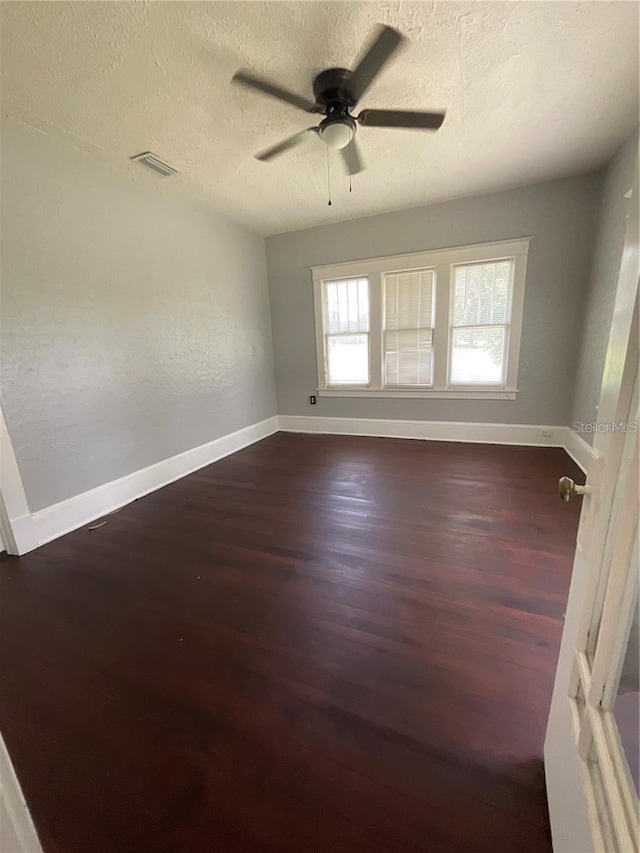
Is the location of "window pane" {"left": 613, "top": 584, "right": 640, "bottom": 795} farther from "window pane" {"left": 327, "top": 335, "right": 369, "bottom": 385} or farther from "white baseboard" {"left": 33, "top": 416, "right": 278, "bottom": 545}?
"window pane" {"left": 327, "top": 335, "right": 369, "bottom": 385}

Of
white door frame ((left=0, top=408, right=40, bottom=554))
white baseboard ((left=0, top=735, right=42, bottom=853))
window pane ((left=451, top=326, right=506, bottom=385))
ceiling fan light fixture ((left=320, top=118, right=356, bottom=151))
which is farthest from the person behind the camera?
window pane ((left=451, top=326, right=506, bottom=385))

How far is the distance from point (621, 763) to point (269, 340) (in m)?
4.95

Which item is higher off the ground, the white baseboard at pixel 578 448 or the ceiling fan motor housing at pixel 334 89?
the ceiling fan motor housing at pixel 334 89

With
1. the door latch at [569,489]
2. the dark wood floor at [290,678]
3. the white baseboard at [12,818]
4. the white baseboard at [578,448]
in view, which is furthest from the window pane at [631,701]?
the white baseboard at [578,448]

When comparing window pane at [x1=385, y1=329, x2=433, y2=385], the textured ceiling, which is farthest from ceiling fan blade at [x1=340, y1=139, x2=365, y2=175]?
window pane at [x1=385, y1=329, x2=433, y2=385]

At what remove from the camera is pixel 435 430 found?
4477mm

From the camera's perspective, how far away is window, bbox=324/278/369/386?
4566 mm

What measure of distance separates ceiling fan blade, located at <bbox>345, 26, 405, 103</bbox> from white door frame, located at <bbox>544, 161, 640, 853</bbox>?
64.3 inches

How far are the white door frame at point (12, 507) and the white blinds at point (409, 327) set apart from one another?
387cm

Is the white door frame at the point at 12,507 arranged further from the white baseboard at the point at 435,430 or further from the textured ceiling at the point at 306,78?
the white baseboard at the point at 435,430

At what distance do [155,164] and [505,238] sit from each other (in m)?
3.46

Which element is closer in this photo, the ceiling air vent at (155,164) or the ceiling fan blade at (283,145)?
the ceiling fan blade at (283,145)

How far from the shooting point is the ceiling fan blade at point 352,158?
2.65m

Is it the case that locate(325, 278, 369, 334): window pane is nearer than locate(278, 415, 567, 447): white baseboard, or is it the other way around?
locate(278, 415, 567, 447): white baseboard
